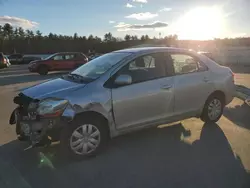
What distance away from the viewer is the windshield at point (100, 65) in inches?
195

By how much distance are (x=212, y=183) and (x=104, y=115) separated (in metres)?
1.85

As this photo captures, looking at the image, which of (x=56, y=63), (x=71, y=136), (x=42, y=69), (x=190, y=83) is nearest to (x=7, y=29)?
(x=56, y=63)

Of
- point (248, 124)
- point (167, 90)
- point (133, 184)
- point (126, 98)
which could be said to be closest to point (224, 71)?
point (248, 124)

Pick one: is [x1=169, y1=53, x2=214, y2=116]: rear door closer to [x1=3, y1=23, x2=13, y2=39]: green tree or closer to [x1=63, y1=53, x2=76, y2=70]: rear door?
[x1=63, y1=53, x2=76, y2=70]: rear door

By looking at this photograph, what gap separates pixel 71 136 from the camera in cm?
430

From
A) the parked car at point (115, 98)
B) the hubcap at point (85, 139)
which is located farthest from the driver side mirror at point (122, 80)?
the hubcap at point (85, 139)

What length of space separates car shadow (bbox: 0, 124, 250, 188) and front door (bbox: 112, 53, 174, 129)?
1.62 ft

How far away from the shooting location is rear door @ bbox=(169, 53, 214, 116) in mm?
5449

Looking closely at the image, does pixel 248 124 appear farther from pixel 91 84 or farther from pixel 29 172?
pixel 29 172

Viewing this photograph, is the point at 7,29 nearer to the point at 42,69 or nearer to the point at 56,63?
the point at 56,63

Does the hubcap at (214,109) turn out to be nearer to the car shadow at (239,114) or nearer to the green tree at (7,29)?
the car shadow at (239,114)

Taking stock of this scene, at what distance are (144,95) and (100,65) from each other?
993 mm

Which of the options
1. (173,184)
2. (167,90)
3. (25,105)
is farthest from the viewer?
(167,90)

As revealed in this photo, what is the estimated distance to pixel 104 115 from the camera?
4.54 m
